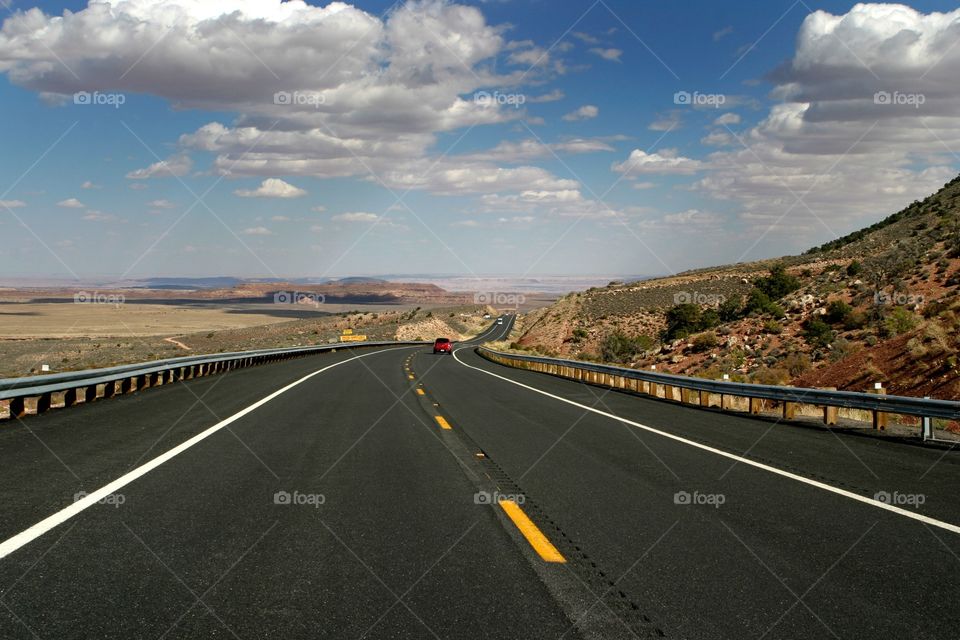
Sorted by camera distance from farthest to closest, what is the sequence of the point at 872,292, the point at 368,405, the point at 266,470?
1. the point at 872,292
2. the point at 368,405
3. the point at 266,470

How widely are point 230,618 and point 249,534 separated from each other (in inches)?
71.1

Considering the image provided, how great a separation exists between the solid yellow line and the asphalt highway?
0.03 m

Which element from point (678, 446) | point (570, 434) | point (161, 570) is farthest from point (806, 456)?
point (161, 570)

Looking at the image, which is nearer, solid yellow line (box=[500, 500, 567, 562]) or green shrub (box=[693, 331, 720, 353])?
solid yellow line (box=[500, 500, 567, 562])

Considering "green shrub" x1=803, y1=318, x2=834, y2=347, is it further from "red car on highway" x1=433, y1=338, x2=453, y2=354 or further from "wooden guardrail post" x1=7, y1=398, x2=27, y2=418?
"wooden guardrail post" x1=7, y1=398, x2=27, y2=418

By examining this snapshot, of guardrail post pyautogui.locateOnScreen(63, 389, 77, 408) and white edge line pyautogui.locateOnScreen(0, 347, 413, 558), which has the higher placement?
white edge line pyautogui.locateOnScreen(0, 347, 413, 558)

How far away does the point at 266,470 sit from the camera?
29.3 ft

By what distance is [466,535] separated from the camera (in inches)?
245

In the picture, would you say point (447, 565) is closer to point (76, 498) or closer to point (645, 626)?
point (645, 626)
